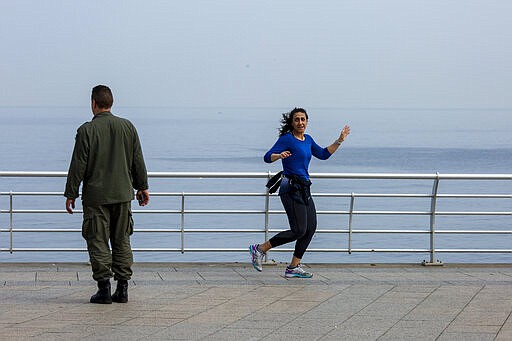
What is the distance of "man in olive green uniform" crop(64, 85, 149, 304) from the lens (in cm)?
972

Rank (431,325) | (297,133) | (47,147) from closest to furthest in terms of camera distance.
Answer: (431,325), (297,133), (47,147)

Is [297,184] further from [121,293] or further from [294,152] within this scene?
[121,293]

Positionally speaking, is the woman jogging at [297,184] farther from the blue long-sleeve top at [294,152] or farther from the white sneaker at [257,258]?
the white sneaker at [257,258]

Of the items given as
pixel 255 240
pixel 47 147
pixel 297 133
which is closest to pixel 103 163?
pixel 297 133

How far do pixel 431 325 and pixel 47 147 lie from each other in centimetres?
8025

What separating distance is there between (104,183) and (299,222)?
256cm

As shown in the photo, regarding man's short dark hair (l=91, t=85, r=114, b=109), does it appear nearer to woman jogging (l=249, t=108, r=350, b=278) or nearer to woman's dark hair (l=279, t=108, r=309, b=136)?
woman jogging (l=249, t=108, r=350, b=278)

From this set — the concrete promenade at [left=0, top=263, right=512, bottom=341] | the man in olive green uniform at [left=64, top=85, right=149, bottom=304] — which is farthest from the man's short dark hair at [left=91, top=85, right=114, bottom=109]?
the concrete promenade at [left=0, top=263, right=512, bottom=341]

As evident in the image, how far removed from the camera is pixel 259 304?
9.84 m

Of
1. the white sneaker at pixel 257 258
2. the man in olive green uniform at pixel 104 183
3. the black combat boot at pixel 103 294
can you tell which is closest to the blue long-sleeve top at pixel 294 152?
the white sneaker at pixel 257 258

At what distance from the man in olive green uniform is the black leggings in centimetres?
223

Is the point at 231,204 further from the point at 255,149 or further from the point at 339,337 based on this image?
the point at 255,149

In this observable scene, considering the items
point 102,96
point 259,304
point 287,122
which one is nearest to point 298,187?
point 287,122

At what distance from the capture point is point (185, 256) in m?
25.0
